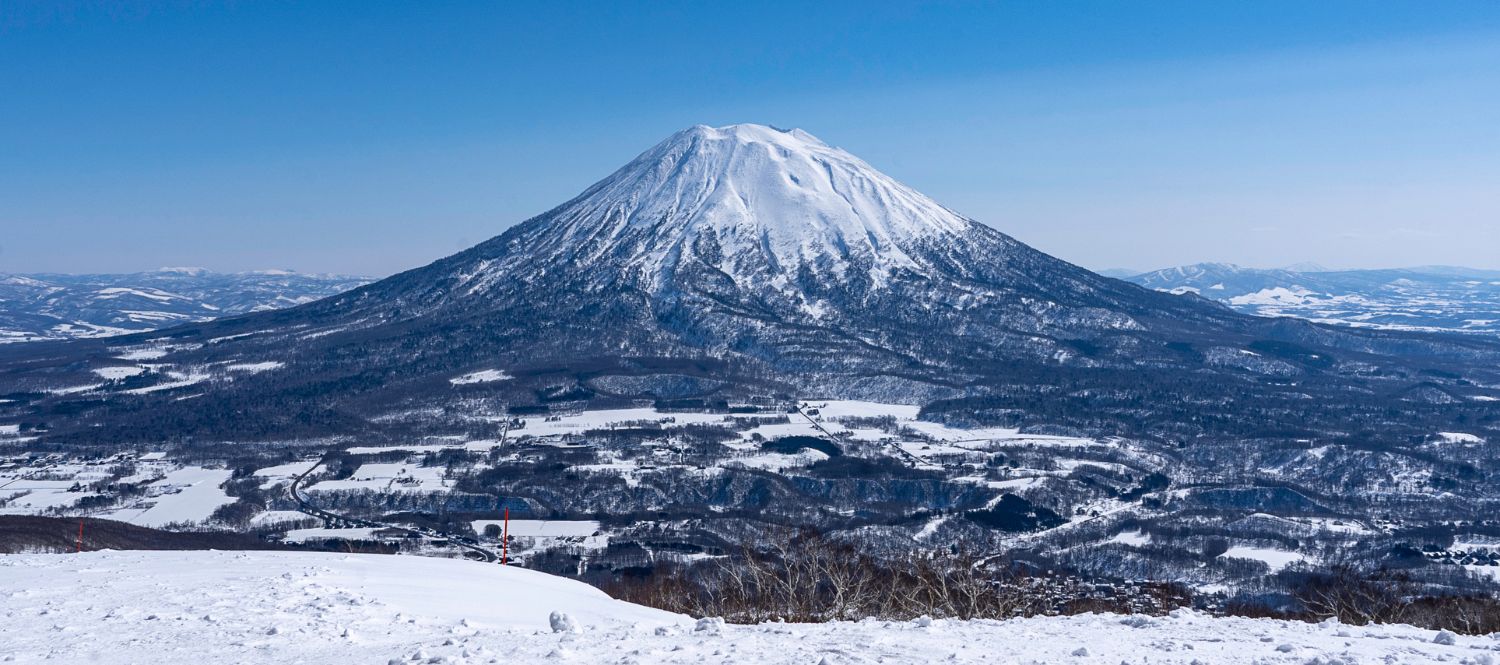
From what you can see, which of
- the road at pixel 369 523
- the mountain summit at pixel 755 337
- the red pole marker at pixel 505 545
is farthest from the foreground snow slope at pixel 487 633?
the mountain summit at pixel 755 337

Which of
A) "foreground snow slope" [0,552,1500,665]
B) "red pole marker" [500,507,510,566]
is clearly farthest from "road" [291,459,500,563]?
"foreground snow slope" [0,552,1500,665]

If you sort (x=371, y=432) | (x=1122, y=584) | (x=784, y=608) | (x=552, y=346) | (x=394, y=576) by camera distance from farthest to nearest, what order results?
(x=552, y=346) < (x=371, y=432) < (x=1122, y=584) < (x=394, y=576) < (x=784, y=608)

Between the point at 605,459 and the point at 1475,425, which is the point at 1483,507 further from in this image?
the point at 605,459

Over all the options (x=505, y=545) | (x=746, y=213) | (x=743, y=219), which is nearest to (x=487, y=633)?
(x=505, y=545)

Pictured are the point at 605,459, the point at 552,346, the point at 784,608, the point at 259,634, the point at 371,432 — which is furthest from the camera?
the point at 552,346

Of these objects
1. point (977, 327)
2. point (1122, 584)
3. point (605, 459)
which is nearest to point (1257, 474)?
point (1122, 584)

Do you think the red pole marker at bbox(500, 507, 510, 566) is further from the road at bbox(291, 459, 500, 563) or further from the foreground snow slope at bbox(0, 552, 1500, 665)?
the foreground snow slope at bbox(0, 552, 1500, 665)

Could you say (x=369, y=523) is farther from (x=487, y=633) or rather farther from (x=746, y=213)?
(x=746, y=213)
